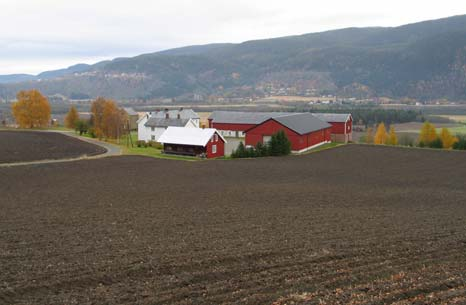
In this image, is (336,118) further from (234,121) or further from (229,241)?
(229,241)

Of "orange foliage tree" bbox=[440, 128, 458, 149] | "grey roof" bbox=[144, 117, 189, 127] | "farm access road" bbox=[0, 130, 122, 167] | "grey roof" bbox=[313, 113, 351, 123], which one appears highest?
"grey roof" bbox=[144, 117, 189, 127]

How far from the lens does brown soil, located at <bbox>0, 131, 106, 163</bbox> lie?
44156 mm

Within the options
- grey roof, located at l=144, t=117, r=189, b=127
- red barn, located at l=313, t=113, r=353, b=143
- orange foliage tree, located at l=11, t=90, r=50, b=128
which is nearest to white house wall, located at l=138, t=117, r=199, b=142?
grey roof, located at l=144, t=117, r=189, b=127

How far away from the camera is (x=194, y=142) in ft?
157

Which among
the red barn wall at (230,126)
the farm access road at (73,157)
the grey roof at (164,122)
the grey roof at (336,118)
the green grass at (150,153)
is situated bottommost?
the green grass at (150,153)

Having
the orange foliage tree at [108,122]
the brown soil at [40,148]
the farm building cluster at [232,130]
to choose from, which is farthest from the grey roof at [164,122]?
the brown soil at [40,148]

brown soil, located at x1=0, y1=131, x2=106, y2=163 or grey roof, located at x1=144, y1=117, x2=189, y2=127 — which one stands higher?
grey roof, located at x1=144, y1=117, x2=189, y2=127

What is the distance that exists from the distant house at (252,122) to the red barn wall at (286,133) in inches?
259

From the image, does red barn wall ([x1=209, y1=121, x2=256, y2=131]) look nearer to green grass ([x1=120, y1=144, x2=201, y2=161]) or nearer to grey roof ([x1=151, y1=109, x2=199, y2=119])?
Answer: grey roof ([x1=151, y1=109, x2=199, y2=119])

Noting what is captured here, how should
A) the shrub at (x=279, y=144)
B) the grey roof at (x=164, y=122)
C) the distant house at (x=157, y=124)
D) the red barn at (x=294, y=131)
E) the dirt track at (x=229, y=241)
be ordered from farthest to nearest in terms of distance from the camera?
1. the distant house at (x=157, y=124)
2. the grey roof at (x=164, y=122)
3. the red barn at (x=294, y=131)
4. the shrub at (x=279, y=144)
5. the dirt track at (x=229, y=241)

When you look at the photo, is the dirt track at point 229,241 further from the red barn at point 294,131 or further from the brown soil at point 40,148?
the red barn at point 294,131

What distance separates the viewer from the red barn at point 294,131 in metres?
51.7

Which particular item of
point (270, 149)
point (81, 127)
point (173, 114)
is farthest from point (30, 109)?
point (270, 149)

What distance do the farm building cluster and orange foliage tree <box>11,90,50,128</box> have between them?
22.1 metres
